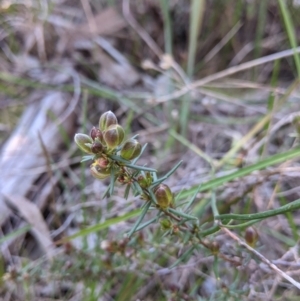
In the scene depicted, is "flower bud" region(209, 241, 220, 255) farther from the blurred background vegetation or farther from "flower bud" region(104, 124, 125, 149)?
"flower bud" region(104, 124, 125, 149)

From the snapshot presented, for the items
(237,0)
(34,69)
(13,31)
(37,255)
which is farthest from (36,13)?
(37,255)

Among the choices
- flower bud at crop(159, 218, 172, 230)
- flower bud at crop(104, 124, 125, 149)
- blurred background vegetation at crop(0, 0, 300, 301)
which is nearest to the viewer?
flower bud at crop(104, 124, 125, 149)

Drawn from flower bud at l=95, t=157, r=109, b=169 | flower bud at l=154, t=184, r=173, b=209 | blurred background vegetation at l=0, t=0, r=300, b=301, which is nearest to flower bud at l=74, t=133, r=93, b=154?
flower bud at l=95, t=157, r=109, b=169

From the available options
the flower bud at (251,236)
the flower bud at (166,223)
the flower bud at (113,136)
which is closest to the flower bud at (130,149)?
the flower bud at (113,136)

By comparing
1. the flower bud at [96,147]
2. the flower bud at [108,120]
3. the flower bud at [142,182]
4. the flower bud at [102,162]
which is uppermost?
the flower bud at [108,120]

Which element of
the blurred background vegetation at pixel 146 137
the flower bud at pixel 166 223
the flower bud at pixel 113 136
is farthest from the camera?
A: the blurred background vegetation at pixel 146 137

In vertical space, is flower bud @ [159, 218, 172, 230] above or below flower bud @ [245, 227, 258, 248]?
above

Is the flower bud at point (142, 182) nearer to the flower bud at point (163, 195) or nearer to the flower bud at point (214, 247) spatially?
the flower bud at point (163, 195)
